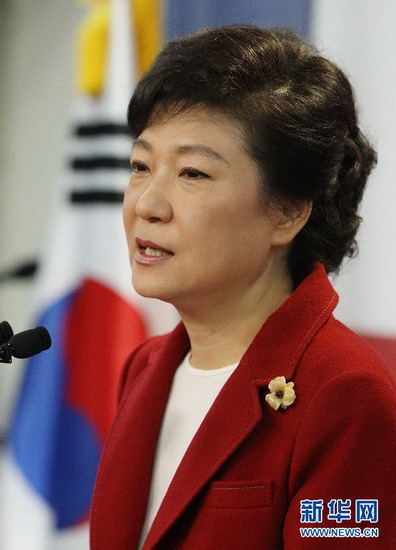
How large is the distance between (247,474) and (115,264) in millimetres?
1347

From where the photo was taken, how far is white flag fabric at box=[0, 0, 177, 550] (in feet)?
7.87

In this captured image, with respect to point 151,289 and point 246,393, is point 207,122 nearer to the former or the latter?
point 151,289

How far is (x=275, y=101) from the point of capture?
4.17 feet


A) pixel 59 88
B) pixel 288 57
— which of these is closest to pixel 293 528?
pixel 288 57

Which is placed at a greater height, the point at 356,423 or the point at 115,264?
the point at 356,423

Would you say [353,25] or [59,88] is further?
[59,88]

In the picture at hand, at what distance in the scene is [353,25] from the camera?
211 cm

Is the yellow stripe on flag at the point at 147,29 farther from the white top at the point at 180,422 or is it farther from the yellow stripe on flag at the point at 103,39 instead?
the white top at the point at 180,422

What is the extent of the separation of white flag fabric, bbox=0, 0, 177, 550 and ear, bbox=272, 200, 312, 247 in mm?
1093

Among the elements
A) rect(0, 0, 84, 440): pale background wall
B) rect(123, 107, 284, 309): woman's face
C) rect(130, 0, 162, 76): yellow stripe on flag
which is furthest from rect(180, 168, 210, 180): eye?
rect(0, 0, 84, 440): pale background wall

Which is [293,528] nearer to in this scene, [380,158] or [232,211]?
[232,211]

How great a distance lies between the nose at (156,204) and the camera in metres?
1.26

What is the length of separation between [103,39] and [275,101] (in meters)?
1.24

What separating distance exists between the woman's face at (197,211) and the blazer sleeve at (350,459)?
25 cm
